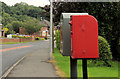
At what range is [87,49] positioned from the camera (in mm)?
4543

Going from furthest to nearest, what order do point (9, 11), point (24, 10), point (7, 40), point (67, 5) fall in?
point (24, 10) → point (9, 11) → point (7, 40) → point (67, 5)

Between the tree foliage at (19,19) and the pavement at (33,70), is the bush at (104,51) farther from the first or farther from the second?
the tree foliage at (19,19)

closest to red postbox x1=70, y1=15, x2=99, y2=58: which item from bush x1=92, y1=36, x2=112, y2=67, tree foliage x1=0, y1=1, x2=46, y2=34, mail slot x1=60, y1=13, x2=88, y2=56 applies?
mail slot x1=60, y1=13, x2=88, y2=56

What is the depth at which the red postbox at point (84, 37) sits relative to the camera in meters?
4.52

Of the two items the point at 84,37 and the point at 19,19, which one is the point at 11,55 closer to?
the point at 84,37

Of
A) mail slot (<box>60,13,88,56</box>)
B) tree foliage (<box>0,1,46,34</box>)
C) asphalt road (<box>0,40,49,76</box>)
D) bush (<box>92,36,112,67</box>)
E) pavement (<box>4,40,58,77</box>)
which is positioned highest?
tree foliage (<box>0,1,46,34</box>)

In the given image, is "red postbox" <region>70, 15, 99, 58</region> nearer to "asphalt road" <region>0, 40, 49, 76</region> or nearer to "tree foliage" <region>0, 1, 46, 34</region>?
"asphalt road" <region>0, 40, 49, 76</region>

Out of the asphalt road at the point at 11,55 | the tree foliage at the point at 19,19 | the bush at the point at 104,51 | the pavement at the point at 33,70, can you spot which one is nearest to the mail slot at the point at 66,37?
the pavement at the point at 33,70

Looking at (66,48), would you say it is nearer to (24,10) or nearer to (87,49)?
(87,49)

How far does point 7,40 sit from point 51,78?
54.0m

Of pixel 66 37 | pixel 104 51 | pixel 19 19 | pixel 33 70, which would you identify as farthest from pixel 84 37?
pixel 19 19

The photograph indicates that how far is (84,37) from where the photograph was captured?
455 centimetres

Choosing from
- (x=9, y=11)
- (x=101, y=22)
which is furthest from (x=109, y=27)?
(x=9, y=11)

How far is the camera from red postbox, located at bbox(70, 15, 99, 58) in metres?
4.52
